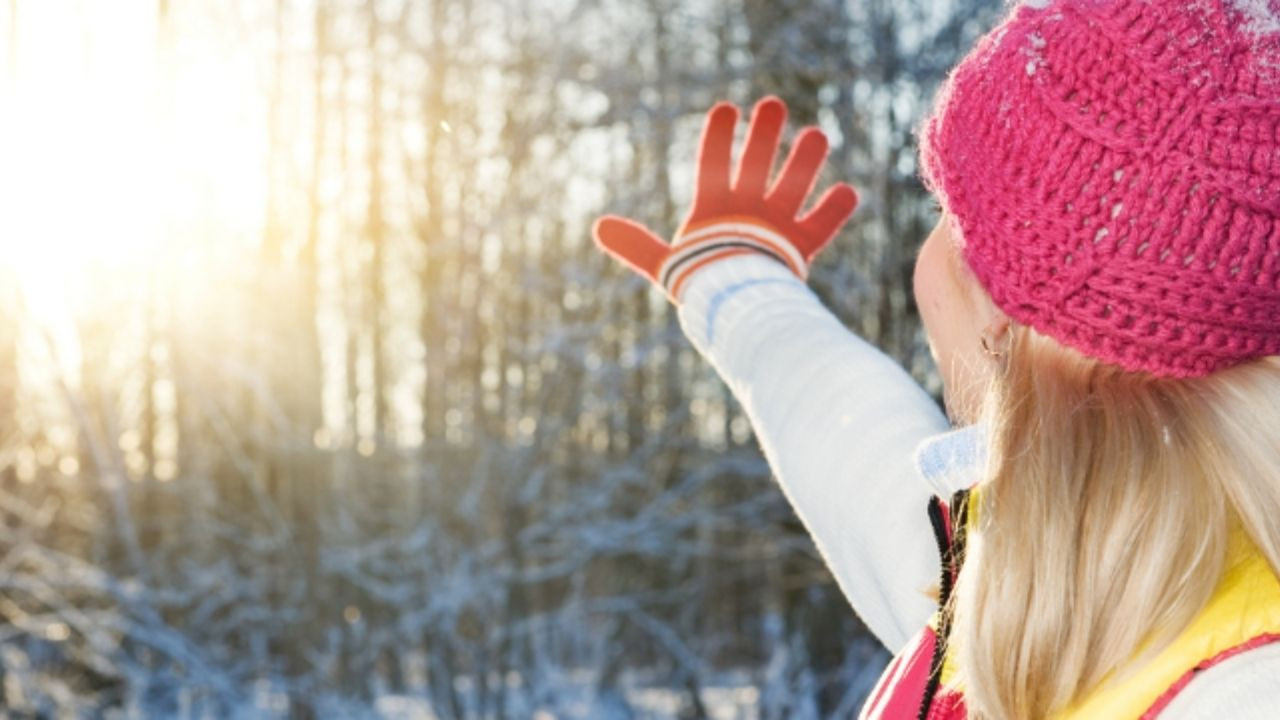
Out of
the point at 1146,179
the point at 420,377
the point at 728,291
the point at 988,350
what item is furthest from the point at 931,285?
the point at 420,377

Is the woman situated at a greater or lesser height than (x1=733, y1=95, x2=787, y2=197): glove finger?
lesser

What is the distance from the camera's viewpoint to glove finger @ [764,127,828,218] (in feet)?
4.72

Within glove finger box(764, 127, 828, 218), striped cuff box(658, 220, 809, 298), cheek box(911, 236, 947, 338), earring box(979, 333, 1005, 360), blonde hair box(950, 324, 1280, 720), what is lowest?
blonde hair box(950, 324, 1280, 720)

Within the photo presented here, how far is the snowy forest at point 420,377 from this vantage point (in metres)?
4.35

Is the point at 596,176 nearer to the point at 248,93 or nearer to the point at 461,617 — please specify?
the point at 248,93

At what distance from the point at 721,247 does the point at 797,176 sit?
13 cm

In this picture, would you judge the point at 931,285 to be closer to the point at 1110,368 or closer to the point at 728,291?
the point at 1110,368

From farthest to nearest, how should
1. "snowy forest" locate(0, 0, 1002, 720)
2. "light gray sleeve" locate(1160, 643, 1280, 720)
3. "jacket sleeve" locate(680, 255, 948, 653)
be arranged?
"snowy forest" locate(0, 0, 1002, 720)
"jacket sleeve" locate(680, 255, 948, 653)
"light gray sleeve" locate(1160, 643, 1280, 720)

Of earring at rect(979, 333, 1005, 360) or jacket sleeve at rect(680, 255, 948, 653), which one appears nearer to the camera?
earring at rect(979, 333, 1005, 360)

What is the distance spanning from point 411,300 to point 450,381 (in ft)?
1.06

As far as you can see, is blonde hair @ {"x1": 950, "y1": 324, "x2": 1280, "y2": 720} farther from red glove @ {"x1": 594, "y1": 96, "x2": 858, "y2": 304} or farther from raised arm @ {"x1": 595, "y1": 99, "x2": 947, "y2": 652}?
red glove @ {"x1": 594, "y1": 96, "x2": 858, "y2": 304}

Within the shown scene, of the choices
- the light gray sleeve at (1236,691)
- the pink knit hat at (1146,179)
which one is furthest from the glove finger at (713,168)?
the light gray sleeve at (1236,691)

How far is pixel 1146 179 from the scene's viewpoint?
2.64 feet

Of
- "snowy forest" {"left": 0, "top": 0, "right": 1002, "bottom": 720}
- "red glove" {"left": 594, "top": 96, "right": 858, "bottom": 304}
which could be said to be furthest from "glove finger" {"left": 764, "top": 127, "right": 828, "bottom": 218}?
"snowy forest" {"left": 0, "top": 0, "right": 1002, "bottom": 720}
